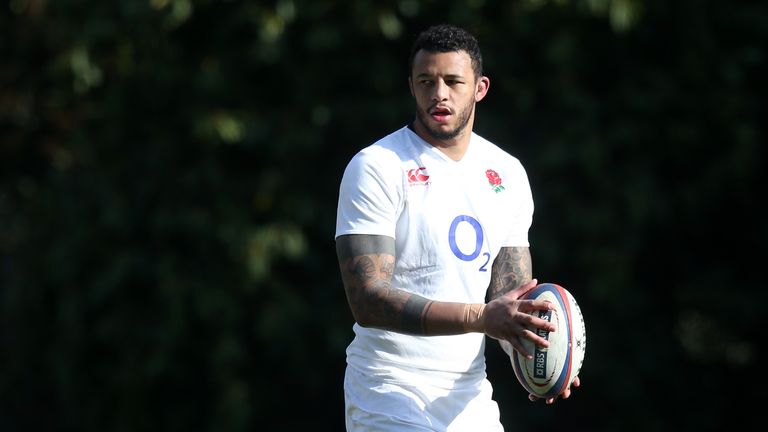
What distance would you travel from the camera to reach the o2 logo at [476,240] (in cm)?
425

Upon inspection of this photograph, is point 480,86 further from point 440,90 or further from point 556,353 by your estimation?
point 556,353

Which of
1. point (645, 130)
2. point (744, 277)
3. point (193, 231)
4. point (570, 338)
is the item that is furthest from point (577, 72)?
point (570, 338)

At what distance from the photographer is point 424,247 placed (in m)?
4.22

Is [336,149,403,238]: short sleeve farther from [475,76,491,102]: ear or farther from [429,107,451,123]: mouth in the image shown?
[475,76,491,102]: ear

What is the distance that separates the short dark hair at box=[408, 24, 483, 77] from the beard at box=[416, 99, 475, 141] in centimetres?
14

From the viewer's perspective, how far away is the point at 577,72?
9.42 meters

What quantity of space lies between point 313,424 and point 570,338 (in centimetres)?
640

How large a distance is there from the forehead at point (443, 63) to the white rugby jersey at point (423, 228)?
10.7 inches

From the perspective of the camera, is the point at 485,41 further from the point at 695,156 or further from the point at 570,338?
the point at 570,338

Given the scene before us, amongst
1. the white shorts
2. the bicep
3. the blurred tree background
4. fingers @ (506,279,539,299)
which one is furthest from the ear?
the blurred tree background

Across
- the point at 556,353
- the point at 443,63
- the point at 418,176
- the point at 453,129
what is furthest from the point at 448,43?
the point at 556,353

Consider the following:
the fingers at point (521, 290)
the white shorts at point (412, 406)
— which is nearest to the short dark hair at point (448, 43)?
the fingers at point (521, 290)

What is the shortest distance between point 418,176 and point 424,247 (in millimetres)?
249

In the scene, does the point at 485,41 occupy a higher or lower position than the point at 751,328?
higher
